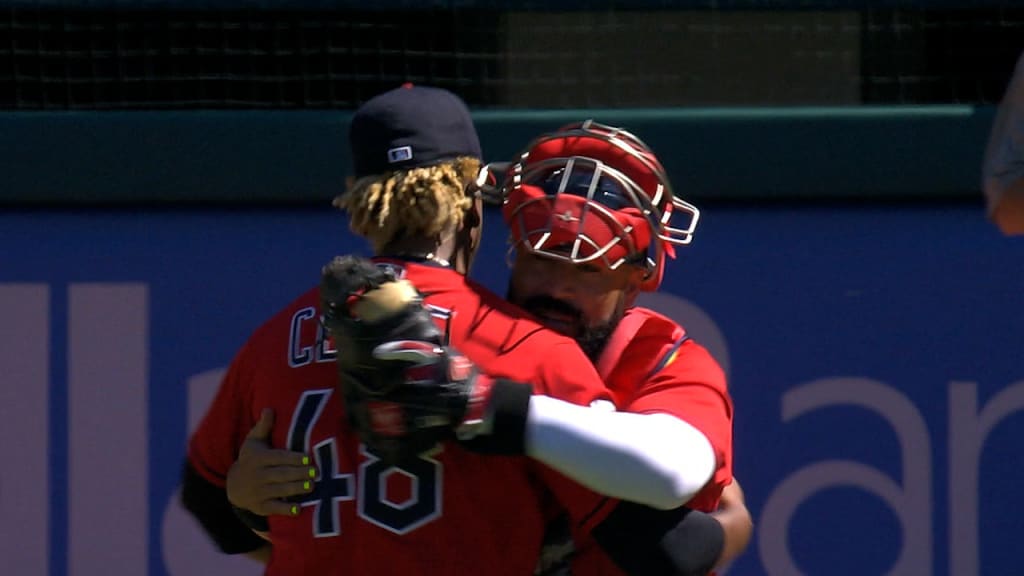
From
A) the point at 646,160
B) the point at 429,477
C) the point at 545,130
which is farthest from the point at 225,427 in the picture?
the point at 545,130

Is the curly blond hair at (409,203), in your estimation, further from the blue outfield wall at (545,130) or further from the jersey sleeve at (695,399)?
the blue outfield wall at (545,130)

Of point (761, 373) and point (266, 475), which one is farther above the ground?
point (266, 475)

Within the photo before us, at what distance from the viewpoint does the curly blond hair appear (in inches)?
91.6

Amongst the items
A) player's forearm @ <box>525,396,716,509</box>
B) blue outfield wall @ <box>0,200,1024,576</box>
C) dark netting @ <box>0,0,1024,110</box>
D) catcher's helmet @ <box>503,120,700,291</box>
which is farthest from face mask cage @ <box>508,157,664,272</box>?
dark netting @ <box>0,0,1024,110</box>

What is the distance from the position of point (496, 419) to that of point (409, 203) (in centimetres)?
37

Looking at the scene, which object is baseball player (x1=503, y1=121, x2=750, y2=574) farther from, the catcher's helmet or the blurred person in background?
the blurred person in background

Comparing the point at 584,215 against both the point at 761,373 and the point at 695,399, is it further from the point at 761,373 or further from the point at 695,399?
the point at 761,373

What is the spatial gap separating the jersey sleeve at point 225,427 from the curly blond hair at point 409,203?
0.93ft

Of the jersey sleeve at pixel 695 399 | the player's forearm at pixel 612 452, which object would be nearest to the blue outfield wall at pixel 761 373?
the jersey sleeve at pixel 695 399

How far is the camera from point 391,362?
2.06 metres

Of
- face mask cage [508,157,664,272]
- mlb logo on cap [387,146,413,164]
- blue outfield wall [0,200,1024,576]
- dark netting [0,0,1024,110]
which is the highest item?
dark netting [0,0,1024,110]

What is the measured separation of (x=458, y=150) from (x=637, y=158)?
11.5 inches

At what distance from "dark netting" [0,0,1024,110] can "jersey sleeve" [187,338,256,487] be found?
1697mm

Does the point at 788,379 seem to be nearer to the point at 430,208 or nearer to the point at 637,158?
the point at 637,158
